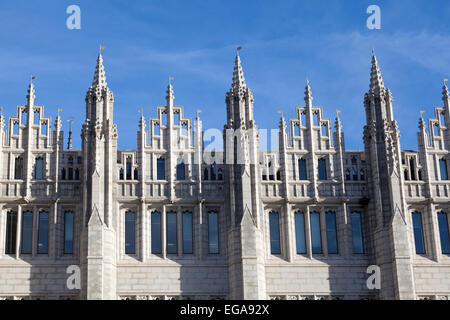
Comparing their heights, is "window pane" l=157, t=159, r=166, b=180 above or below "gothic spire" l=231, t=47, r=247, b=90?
below

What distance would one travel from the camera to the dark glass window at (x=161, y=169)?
51.2 m

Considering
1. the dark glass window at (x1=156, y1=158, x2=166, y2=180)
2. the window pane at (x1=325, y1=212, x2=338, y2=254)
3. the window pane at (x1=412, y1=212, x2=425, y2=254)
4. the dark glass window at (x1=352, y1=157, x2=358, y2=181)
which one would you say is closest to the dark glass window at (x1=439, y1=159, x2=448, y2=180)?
the window pane at (x1=412, y1=212, x2=425, y2=254)

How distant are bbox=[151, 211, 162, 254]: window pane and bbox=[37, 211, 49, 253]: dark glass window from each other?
6.03 metres

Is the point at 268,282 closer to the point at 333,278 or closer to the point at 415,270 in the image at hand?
the point at 333,278

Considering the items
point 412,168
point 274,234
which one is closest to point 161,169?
point 274,234

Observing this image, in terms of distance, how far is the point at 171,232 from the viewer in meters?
50.3

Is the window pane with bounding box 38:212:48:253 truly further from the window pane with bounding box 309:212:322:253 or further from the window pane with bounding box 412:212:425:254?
the window pane with bounding box 412:212:425:254

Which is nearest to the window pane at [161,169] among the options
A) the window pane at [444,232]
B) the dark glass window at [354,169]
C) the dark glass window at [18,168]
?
the dark glass window at [18,168]

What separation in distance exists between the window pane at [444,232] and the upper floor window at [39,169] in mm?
23498

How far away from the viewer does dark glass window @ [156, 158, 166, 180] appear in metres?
51.2

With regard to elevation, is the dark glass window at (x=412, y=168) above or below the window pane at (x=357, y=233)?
above

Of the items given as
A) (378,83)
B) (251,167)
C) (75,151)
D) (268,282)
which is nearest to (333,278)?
(268,282)

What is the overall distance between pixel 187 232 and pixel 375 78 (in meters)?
15.1

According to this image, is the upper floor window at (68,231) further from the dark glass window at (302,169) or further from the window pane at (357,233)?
the window pane at (357,233)
